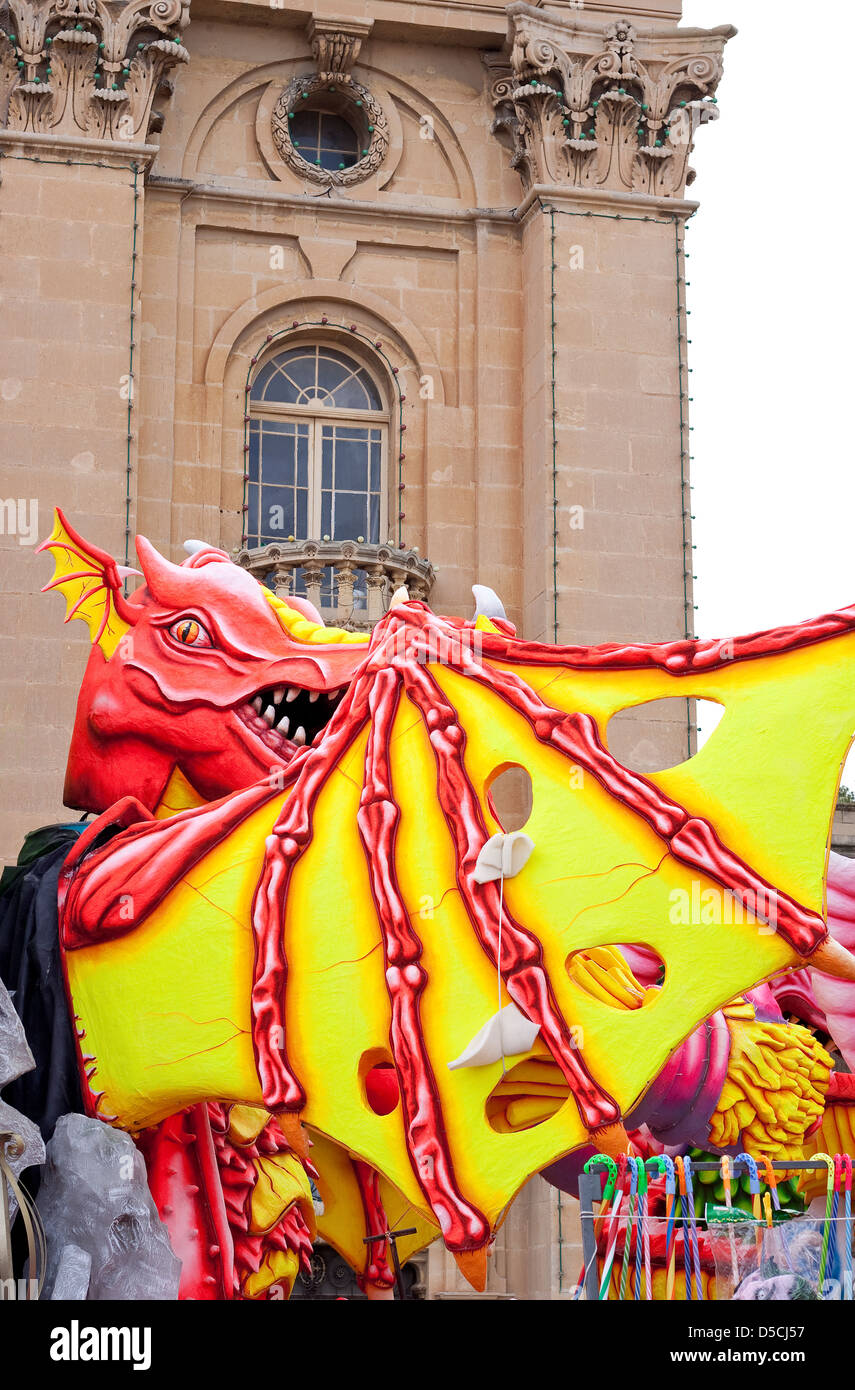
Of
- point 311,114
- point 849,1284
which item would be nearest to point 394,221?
point 311,114

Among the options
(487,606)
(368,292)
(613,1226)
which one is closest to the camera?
(613,1226)

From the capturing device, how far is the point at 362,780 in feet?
37.0

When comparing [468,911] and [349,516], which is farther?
[349,516]

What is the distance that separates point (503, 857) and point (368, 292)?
49.9 ft

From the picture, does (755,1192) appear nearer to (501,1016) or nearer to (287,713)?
(501,1016)

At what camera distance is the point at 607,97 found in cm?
2472

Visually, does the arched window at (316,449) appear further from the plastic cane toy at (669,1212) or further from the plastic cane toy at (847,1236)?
the plastic cane toy at (847,1236)

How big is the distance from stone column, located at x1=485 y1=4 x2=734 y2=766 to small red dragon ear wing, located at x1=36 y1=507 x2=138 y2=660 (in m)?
10.4

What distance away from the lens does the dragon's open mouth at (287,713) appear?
12.4 metres

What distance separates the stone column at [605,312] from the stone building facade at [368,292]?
0.12 feet

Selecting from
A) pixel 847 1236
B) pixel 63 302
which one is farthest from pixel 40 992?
pixel 63 302

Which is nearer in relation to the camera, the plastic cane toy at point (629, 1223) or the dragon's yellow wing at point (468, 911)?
the dragon's yellow wing at point (468, 911)

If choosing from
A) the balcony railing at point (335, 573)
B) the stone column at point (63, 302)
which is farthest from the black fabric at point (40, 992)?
the balcony railing at point (335, 573)
